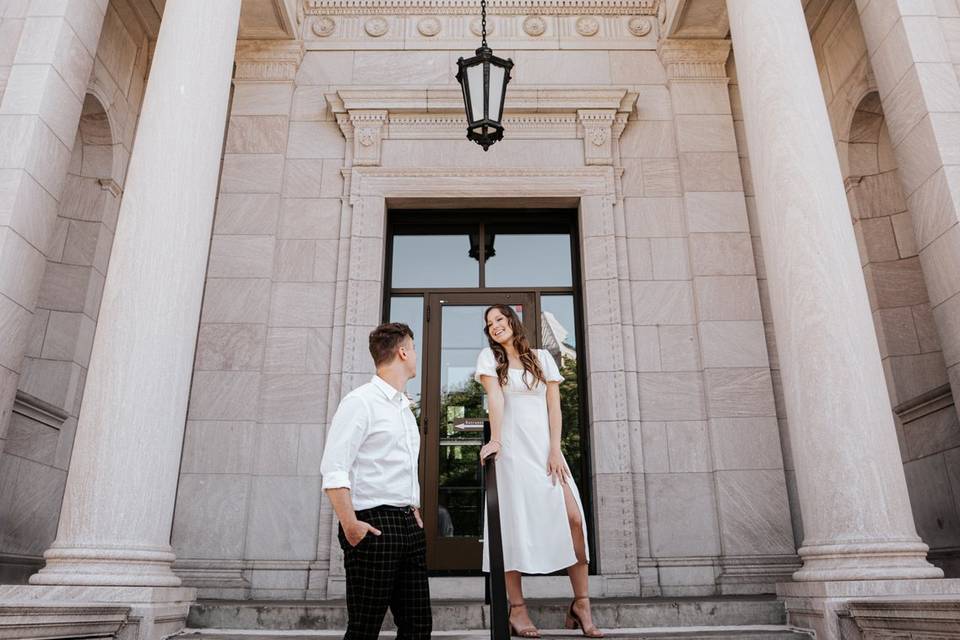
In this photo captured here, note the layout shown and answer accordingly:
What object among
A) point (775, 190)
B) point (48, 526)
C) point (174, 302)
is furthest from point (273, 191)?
point (775, 190)

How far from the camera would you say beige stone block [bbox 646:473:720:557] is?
294 inches

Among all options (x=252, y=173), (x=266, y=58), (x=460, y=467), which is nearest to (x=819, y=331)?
(x=460, y=467)

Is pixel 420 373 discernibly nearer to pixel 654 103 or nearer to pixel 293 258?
pixel 293 258

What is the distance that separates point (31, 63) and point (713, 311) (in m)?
7.22

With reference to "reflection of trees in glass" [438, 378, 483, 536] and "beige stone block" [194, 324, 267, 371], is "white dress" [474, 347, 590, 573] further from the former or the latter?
"beige stone block" [194, 324, 267, 371]

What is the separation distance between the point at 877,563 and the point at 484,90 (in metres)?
4.95

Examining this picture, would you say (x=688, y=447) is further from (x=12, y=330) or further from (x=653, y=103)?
(x=12, y=330)

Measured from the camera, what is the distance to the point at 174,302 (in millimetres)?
5531

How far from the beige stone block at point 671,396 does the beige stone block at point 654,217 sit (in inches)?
69.4

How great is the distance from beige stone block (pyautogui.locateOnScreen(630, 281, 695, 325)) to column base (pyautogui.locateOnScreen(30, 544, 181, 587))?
5.60 m

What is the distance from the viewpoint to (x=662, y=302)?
8.33 m

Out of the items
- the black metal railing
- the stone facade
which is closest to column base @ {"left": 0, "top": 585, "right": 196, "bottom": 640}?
the stone facade

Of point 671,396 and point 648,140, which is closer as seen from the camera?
point 671,396

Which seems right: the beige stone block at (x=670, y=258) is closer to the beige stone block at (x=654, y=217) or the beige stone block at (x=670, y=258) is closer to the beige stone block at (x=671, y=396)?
the beige stone block at (x=654, y=217)
